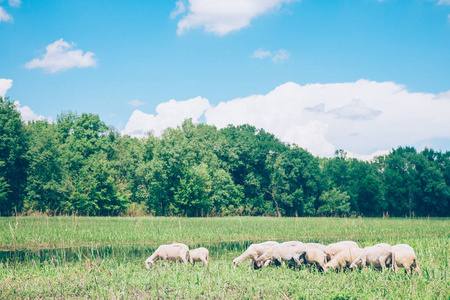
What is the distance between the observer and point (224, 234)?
85.7 feet

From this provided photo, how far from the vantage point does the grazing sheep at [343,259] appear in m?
11.9

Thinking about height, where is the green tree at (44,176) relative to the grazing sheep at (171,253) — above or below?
above

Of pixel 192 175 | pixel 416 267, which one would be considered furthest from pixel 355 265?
pixel 192 175

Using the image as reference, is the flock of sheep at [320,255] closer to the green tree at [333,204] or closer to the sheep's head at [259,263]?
the sheep's head at [259,263]

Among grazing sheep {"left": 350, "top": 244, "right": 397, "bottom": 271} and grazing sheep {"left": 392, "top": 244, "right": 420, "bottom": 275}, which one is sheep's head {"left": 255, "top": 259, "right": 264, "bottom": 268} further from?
grazing sheep {"left": 392, "top": 244, "right": 420, "bottom": 275}

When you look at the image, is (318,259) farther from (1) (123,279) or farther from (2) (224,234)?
(2) (224,234)

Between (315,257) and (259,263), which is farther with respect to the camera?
(259,263)

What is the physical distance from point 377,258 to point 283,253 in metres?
3.14

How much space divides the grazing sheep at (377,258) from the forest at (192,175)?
122 ft

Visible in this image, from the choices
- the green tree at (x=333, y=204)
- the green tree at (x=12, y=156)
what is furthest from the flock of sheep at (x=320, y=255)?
the green tree at (x=333, y=204)

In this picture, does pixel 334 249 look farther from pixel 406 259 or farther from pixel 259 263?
pixel 259 263

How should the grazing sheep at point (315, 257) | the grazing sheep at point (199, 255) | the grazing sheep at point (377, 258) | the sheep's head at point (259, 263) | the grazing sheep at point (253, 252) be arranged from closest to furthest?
the grazing sheep at point (377, 258)
the grazing sheep at point (315, 257)
the sheep's head at point (259, 263)
the grazing sheep at point (253, 252)
the grazing sheep at point (199, 255)

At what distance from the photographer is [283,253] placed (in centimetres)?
1256

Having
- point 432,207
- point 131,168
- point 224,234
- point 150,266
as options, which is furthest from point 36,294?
point 432,207
